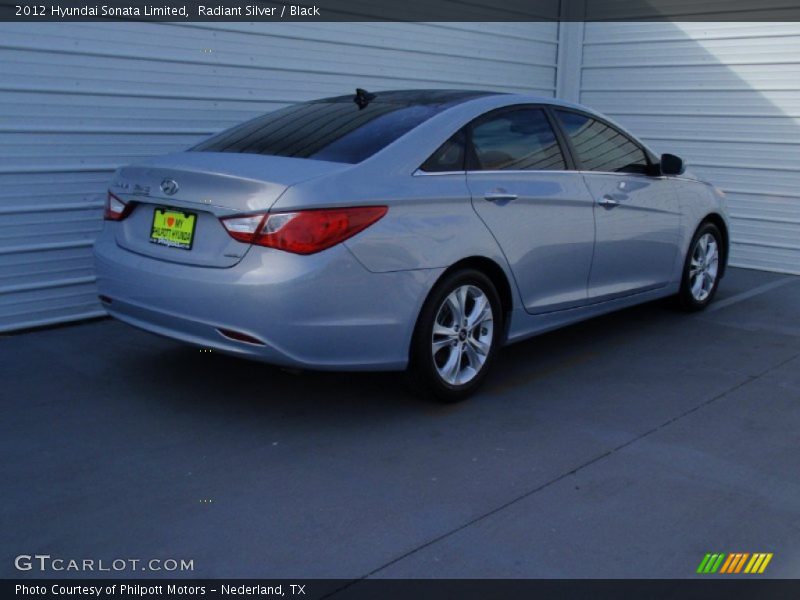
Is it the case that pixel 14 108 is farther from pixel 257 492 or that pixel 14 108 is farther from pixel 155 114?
pixel 257 492

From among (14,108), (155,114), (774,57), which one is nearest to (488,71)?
(774,57)

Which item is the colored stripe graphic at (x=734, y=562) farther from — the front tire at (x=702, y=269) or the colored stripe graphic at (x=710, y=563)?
the front tire at (x=702, y=269)

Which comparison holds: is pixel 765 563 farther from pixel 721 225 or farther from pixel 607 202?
pixel 721 225

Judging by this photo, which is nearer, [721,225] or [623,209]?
[623,209]

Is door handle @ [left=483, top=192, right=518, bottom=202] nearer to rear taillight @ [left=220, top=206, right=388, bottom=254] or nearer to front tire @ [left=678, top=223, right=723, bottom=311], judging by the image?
rear taillight @ [left=220, top=206, right=388, bottom=254]

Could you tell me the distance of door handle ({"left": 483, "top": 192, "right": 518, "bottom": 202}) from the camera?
4836 millimetres

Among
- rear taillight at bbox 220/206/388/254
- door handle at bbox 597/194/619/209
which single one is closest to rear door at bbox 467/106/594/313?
door handle at bbox 597/194/619/209

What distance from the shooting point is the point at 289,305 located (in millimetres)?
4062

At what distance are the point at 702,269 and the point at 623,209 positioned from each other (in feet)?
4.77

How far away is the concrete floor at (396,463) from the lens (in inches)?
132

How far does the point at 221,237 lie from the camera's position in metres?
4.21

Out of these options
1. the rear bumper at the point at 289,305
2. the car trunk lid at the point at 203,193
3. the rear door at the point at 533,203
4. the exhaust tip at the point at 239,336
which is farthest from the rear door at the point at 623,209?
the exhaust tip at the point at 239,336

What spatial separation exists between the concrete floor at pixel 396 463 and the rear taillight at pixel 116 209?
92 cm

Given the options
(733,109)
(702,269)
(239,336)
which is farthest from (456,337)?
(733,109)
